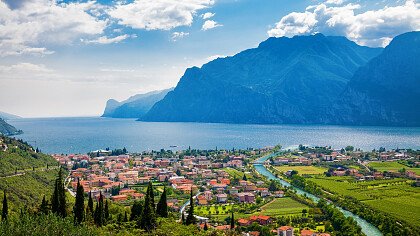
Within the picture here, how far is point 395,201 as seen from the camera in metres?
65.0

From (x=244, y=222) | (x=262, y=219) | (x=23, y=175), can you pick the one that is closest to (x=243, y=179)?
(x=262, y=219)

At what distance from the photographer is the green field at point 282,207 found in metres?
60.1

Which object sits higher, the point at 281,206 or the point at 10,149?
the point at 10,149

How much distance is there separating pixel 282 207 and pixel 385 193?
20.9 metres

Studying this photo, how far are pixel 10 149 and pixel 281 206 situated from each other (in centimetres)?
6047

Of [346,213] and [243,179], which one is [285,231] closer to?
[346,213]

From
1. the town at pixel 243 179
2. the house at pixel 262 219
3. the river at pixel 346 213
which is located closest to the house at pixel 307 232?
the town at pixel 243 179

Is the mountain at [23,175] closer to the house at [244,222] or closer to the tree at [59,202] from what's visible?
the tree at [59,202]

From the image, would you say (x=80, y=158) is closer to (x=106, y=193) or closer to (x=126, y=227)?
(x=106, y=193)

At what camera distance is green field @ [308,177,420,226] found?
194 ft

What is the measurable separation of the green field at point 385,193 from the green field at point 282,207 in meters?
10.8

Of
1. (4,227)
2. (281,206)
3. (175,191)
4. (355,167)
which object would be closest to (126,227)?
(4,227)

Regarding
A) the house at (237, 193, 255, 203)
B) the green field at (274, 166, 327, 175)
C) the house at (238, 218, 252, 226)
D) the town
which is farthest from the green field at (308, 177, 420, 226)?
the house at (238, 218, 252, 226)

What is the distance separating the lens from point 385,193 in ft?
234
